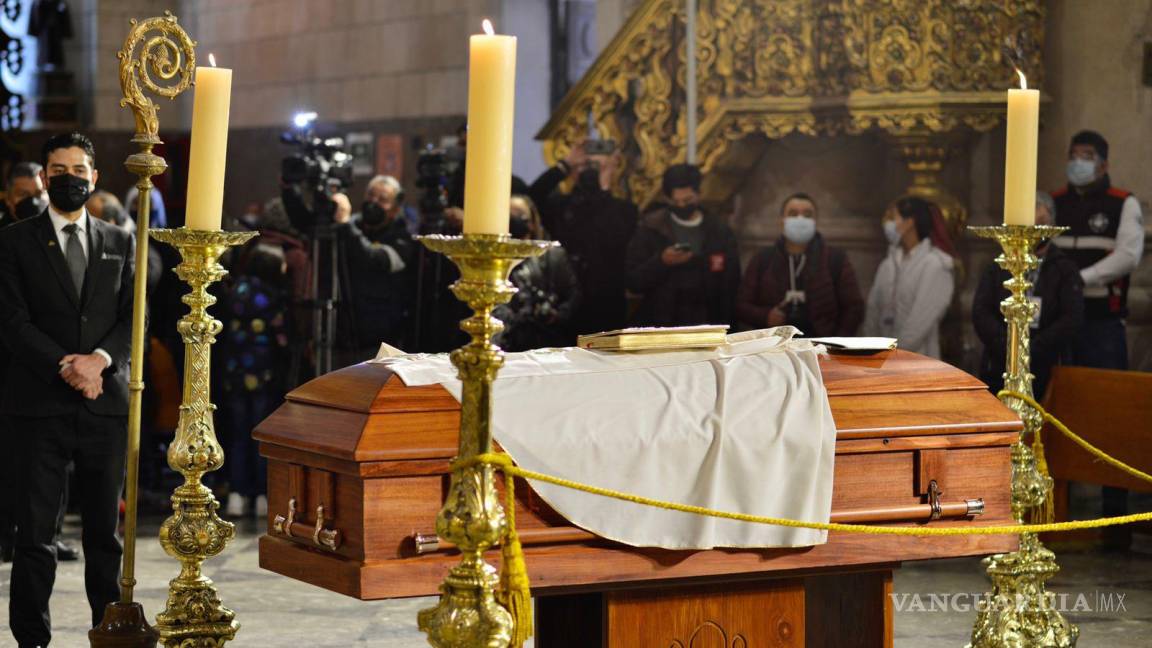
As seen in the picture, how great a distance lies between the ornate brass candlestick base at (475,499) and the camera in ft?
9.32

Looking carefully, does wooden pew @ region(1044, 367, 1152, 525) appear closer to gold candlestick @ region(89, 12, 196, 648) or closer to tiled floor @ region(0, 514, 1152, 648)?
tiled floor @ region(0, 514, 1152, 648)

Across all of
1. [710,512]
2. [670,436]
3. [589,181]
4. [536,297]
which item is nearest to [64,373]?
[670,436]

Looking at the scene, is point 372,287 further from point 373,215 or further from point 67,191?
point 67,191

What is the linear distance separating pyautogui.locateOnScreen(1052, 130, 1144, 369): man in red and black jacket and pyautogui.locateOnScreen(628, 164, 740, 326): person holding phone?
161cm

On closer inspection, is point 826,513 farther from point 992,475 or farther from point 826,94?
point 826,94

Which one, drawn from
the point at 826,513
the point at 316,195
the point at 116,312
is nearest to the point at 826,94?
the point at 316,195

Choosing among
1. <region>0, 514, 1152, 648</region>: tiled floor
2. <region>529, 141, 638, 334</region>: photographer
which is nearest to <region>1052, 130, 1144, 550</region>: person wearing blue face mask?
<region>0, 514, 1152, 648</region>: tiled floor

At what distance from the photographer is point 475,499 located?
2953 mm

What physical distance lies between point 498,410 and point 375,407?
0.84ft

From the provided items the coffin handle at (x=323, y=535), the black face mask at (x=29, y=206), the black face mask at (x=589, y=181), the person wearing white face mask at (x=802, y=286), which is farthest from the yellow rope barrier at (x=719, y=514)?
the black face mask at (x=589, y=181)

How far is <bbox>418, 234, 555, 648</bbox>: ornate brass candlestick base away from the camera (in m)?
2.84

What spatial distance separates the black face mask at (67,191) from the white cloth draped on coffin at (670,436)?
1.62 meters

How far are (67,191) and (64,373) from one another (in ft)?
1.73

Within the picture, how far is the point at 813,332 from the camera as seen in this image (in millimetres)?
8453
